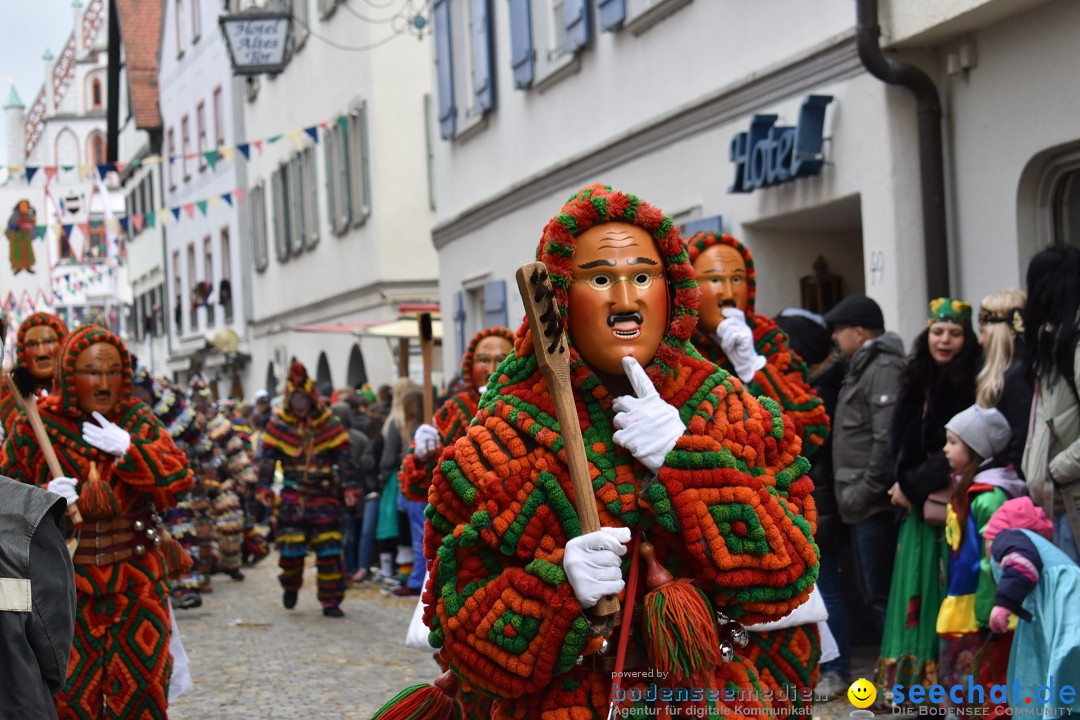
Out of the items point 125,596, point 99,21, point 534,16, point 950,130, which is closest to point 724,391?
point 125,596

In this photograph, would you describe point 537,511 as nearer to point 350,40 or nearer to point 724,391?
point 724,391

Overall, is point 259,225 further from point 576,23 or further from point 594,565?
point 594,565

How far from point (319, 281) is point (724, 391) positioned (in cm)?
2441

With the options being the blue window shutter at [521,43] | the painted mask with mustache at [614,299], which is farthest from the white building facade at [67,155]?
the painted mask with mustache at [614,299]

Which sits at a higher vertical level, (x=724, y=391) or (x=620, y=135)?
(x=620, y=135)

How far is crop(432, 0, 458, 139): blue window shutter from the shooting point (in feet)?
61.9

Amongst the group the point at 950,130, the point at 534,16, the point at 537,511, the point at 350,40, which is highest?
the point at 350,40

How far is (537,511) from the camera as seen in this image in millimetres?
3809

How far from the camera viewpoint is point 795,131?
34.8 feet

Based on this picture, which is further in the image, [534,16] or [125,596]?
[534,16]

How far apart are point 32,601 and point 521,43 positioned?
44.5 feet

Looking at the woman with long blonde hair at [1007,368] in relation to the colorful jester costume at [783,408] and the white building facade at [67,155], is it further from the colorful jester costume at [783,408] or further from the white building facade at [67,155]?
the white building facade at [67,155]

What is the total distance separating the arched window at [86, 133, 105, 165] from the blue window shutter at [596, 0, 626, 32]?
64.6m

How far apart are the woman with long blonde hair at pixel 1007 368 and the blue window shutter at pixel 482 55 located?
36.6 ft
